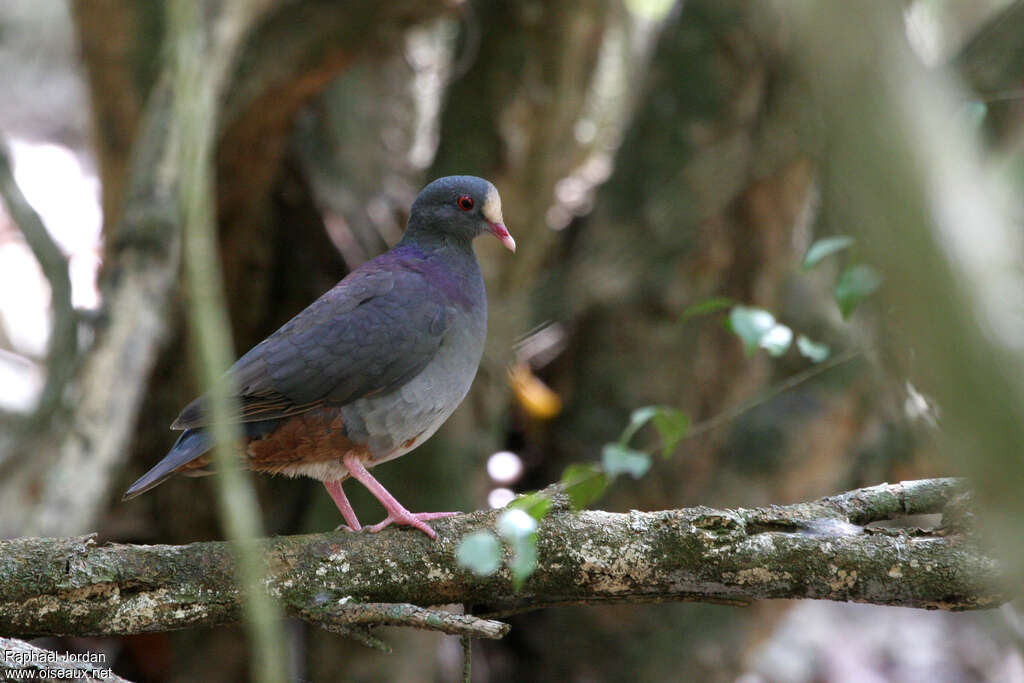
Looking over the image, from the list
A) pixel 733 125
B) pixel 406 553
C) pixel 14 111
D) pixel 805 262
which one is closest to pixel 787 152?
pixel 733 125

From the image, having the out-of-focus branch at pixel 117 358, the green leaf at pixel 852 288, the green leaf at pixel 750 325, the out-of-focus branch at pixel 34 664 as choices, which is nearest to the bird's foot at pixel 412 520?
the out-of-focus branch at pixel 34 664

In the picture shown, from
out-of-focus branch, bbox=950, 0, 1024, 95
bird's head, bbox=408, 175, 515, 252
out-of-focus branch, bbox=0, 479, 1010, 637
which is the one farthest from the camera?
out-of-focus branch, bbox=950, 0, 1024, 95

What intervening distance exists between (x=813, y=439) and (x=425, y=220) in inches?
125

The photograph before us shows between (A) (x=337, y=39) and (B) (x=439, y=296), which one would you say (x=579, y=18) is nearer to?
(A) (x=337, y=39)

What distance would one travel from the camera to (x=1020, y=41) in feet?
14.8

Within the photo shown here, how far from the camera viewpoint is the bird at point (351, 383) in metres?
3.26

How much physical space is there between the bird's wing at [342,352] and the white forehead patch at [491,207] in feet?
1.48

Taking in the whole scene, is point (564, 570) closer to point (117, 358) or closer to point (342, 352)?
point (342, 352)

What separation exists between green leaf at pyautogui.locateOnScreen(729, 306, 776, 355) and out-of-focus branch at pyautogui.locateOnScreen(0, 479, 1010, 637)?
0.53m

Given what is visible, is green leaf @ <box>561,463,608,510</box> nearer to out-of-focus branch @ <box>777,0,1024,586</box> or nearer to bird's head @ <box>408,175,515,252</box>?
bird's head @ <box>408,175,515,252</box>

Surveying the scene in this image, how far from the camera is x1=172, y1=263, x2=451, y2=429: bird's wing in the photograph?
3260mm

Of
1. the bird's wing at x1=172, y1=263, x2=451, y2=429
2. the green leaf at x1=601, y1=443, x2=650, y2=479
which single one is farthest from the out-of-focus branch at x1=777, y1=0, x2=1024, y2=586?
the bird's wing at x1=172, y1=263, x2=451, y2=429

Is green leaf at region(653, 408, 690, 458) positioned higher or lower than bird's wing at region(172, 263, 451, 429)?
lower

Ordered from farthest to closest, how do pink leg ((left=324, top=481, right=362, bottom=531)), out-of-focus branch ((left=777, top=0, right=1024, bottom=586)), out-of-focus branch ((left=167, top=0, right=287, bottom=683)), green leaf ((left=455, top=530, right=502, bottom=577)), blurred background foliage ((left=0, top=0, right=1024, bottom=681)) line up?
blurred background foliage ((left=0, top=0, right=1024, bottom=681)) → pink leg ((left=324, top=481, right=362, bottom=531)) → green leaf ((left=455, top=530, right=502, bottom=577)) → out-of-focus branch ((left=167, top=0, right=287, bottom=683)) → out-of-focus branch ((left=777, top=0, right=1024, bottom=586))
